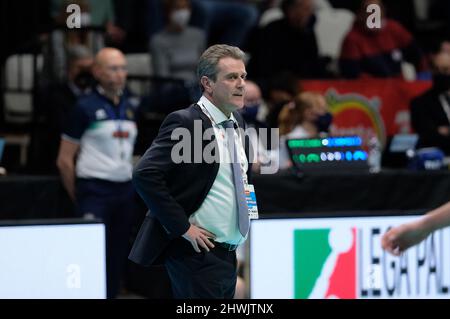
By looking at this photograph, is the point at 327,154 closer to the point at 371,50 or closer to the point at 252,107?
the point at 252,107

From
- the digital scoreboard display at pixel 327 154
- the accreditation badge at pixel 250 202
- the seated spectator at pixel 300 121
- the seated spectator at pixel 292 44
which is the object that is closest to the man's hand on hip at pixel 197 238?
the accreditation badge at pixel 250 202

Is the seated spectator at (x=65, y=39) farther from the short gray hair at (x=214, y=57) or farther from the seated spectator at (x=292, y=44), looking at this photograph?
the short gray hair at (x=214, y=57)

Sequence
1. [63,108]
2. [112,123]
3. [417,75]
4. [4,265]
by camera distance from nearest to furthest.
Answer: [4,265] → [112,123] → [63,108] → [417,75]

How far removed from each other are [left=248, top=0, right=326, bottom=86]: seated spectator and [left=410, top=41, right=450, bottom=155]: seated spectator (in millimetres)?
1498

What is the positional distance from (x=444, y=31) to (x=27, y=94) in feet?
19.1

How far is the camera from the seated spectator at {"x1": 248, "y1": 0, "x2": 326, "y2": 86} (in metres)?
12.5

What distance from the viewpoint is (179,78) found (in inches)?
476

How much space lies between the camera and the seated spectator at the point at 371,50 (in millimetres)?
12641

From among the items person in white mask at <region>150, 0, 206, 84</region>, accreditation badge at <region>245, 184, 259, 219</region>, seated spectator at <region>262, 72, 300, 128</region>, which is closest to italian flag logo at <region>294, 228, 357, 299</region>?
accreditation badge at <region>245, 184, 259, 219</region>

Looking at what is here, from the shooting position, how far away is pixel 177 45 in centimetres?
1216

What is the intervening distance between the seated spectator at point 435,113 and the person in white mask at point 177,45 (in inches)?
93.9

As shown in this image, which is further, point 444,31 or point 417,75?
point 444,31

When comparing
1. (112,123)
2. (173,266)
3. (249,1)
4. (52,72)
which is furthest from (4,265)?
(249,1)

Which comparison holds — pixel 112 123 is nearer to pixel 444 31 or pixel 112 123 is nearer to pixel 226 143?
pixel 226 143
